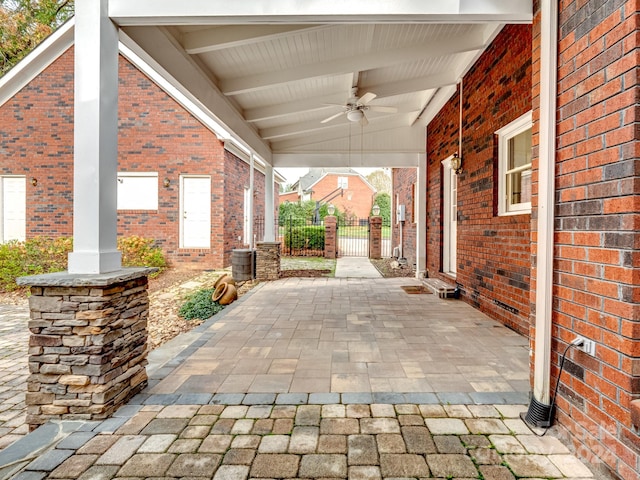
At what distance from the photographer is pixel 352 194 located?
105 feet

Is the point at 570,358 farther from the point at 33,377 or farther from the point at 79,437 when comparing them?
the point at 33,377

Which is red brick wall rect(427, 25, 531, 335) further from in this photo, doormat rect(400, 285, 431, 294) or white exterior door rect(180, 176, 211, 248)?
white exterior door rect(180, 176, 211, 248)

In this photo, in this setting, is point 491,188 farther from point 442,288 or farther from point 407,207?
point 407,207

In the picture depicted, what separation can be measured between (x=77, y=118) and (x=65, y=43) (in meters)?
8.68

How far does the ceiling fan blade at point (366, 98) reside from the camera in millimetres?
5005

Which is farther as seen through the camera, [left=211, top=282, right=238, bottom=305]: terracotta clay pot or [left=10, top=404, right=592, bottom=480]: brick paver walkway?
[left=211, top=282, right=238, bottom=305]: terracotta clay pot

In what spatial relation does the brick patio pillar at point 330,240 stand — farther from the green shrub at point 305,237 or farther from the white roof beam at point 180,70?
the white roof beam at point 180,70

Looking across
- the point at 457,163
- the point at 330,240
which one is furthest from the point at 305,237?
the point at 457,163

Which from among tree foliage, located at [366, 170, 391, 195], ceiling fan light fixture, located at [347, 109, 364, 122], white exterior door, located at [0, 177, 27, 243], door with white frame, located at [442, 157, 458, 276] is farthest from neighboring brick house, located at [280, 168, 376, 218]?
ceiling fan light fixture, located at [347, 109, 364, 122]

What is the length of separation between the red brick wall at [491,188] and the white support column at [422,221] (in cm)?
167

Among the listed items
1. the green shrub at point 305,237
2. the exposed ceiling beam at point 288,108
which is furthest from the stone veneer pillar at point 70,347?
the green shrub at point 305,237

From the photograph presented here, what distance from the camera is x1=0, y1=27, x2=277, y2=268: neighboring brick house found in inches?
352

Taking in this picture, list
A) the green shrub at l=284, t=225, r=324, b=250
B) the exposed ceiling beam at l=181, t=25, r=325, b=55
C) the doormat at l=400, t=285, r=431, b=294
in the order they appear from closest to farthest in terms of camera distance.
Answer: the exposed ceiling beam at l=181, t=25, r=325, b=55, the doormat at l=400, t=285, r=431, b=294, the green shrub at l=284, t=225, r=324, b=250

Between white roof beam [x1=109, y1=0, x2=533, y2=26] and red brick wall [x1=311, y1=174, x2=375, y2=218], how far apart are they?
29.0m
